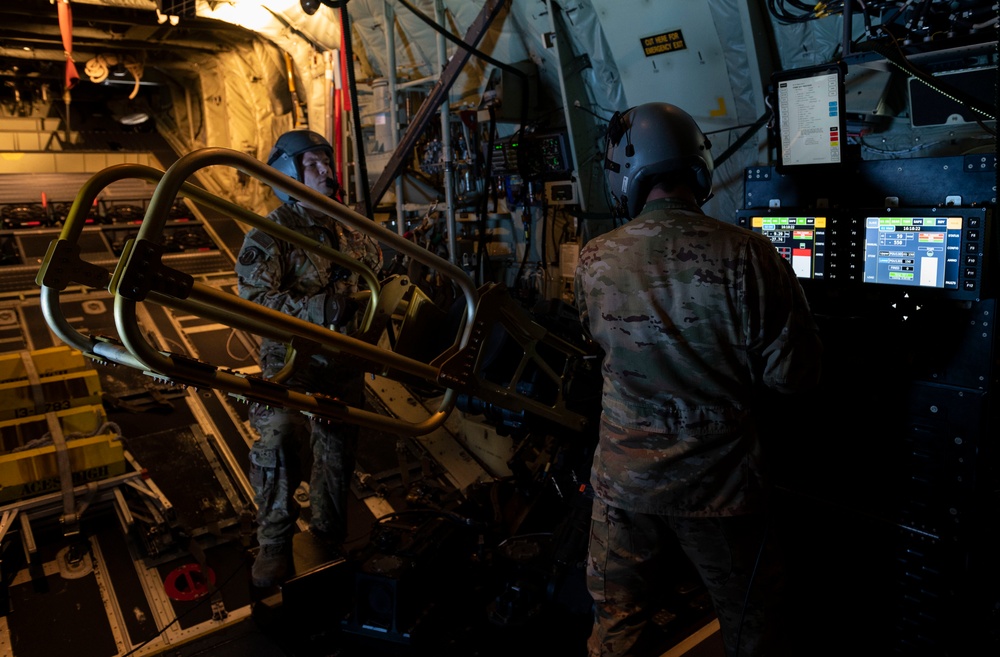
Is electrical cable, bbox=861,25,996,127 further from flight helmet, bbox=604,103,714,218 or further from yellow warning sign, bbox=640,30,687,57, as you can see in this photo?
yellow warning sign, bbox=640,30,687,57

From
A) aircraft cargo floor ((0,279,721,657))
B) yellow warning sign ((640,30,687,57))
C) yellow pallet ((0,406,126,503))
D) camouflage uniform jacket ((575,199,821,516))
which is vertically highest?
yellow warning sign ((640,30,687,57))

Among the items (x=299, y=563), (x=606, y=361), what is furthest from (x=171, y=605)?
(x=606, y=361)

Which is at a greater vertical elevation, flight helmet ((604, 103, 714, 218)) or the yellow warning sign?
the yellow warning sign

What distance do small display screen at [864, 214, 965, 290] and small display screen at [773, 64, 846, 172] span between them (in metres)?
0.32

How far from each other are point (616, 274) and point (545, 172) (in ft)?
10.9

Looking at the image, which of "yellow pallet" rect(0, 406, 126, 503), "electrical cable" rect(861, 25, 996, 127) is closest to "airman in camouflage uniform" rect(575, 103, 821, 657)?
"electrical cable" rect(861, 25, 996, 127)

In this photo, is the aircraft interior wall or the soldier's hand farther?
the soldier's hand

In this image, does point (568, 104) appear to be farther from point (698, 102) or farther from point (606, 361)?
point (606, 361)

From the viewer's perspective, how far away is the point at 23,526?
131 inches

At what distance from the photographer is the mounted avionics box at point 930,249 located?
233cm

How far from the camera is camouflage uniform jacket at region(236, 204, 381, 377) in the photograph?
118 inches

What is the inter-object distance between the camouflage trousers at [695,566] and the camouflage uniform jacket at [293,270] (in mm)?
1447

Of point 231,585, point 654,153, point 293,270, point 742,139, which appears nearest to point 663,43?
point 742,139

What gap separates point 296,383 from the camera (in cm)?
318
